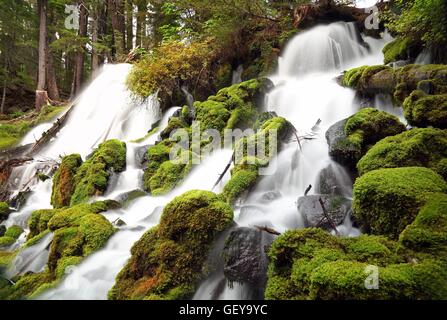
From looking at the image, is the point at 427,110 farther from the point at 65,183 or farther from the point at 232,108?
the point at 65,183

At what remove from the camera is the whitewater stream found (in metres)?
4.17

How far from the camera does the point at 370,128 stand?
4.97 meters

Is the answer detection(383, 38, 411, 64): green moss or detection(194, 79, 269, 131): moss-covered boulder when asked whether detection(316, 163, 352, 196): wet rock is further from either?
detection(383, 38, 411, 64): green moss

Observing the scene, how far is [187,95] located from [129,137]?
2428 mm

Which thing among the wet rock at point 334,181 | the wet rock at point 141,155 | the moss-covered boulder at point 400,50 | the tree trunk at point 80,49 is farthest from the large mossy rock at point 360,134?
the tree trunk at point 80,49

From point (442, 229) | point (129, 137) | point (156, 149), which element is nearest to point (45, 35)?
point (129, 137)

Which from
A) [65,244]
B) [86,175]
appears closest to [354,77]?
[86,175]

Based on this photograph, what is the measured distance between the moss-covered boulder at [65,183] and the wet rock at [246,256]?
4958 millimetres

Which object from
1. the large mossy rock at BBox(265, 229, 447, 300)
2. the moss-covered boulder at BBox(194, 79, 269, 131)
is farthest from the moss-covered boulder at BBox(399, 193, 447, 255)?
the moss-covered boulder at BBox(194, 79, 269, 131)

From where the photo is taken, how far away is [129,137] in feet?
34.4
